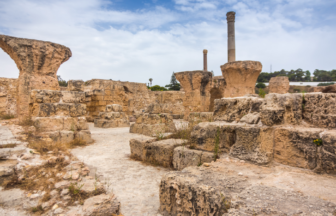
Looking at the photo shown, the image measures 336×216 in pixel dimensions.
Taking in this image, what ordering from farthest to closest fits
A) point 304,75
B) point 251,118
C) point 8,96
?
1. point 304,75
2. point 8,96
3. point 251,118

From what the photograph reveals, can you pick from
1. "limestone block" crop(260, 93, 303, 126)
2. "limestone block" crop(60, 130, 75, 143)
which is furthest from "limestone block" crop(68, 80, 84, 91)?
"limestone block" crop(260, 93, 303, 126)

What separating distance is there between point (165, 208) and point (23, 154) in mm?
2378

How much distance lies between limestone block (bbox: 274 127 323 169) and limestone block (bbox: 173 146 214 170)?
2.61ft

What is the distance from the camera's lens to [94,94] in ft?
37.1

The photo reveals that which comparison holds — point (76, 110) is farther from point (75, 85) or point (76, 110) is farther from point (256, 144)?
point (75, 85)

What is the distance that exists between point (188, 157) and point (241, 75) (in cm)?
704

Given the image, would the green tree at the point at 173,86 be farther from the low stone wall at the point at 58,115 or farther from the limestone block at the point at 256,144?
the limestone block at the point at 256,144

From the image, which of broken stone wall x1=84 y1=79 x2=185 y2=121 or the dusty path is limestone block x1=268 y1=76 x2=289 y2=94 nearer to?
broken stone wall x1=84 y1=79 x2=185 y2=121

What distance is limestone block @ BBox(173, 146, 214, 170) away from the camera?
2728 millimetres

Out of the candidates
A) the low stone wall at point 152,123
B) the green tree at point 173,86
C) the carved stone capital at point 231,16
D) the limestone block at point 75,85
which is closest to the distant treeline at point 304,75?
the green tree at point 173,86

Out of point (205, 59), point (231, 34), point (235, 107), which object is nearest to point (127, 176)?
point (235, 107)

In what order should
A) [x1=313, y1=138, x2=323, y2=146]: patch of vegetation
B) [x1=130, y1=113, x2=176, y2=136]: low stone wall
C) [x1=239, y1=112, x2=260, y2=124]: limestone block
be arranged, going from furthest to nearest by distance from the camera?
[x1=130, y1=113, x2=176, y2=136]: low stone wall < [x1=239, y1=112, x2=260, y2=124]: limestone block < [x1=313, y1=138, x2=323, y2=146]: patch of vegetation

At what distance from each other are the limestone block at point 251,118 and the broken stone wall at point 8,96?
10.4 meters

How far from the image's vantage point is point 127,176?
10.2 feet
